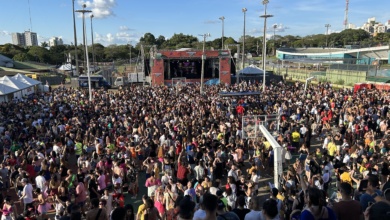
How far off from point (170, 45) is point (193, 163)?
95.7 metres

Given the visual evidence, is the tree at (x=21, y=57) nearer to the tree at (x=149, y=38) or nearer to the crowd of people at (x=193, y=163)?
the tree at (x=149, y=38)

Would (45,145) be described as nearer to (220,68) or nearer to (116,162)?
(116,162)

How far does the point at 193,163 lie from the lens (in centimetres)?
984

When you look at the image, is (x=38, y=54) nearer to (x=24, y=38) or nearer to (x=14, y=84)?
(x=14, y=84)

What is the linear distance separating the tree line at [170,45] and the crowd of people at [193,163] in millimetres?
51535

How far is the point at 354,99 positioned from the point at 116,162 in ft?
52.3

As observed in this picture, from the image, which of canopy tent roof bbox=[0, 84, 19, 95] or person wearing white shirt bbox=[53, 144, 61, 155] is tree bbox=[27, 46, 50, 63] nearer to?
canopy tent roof bbox=[0, 84, 19, 95]

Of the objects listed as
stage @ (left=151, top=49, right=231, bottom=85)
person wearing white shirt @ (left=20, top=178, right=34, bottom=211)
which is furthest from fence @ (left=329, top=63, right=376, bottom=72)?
person wearing white shirt @ (left=20, top=178, right=34, bottom=211)

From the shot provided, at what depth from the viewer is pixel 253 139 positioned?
1171cm

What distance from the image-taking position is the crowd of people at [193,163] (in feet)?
15.9

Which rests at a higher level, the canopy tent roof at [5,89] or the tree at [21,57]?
the tree at [21,57]

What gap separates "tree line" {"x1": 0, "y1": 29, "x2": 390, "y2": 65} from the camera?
73500 mm

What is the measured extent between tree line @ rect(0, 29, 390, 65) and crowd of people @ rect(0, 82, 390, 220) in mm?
51535

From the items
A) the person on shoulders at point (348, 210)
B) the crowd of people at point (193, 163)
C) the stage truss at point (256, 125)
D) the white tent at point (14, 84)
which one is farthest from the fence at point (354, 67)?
the white tent at point (14, 84)
